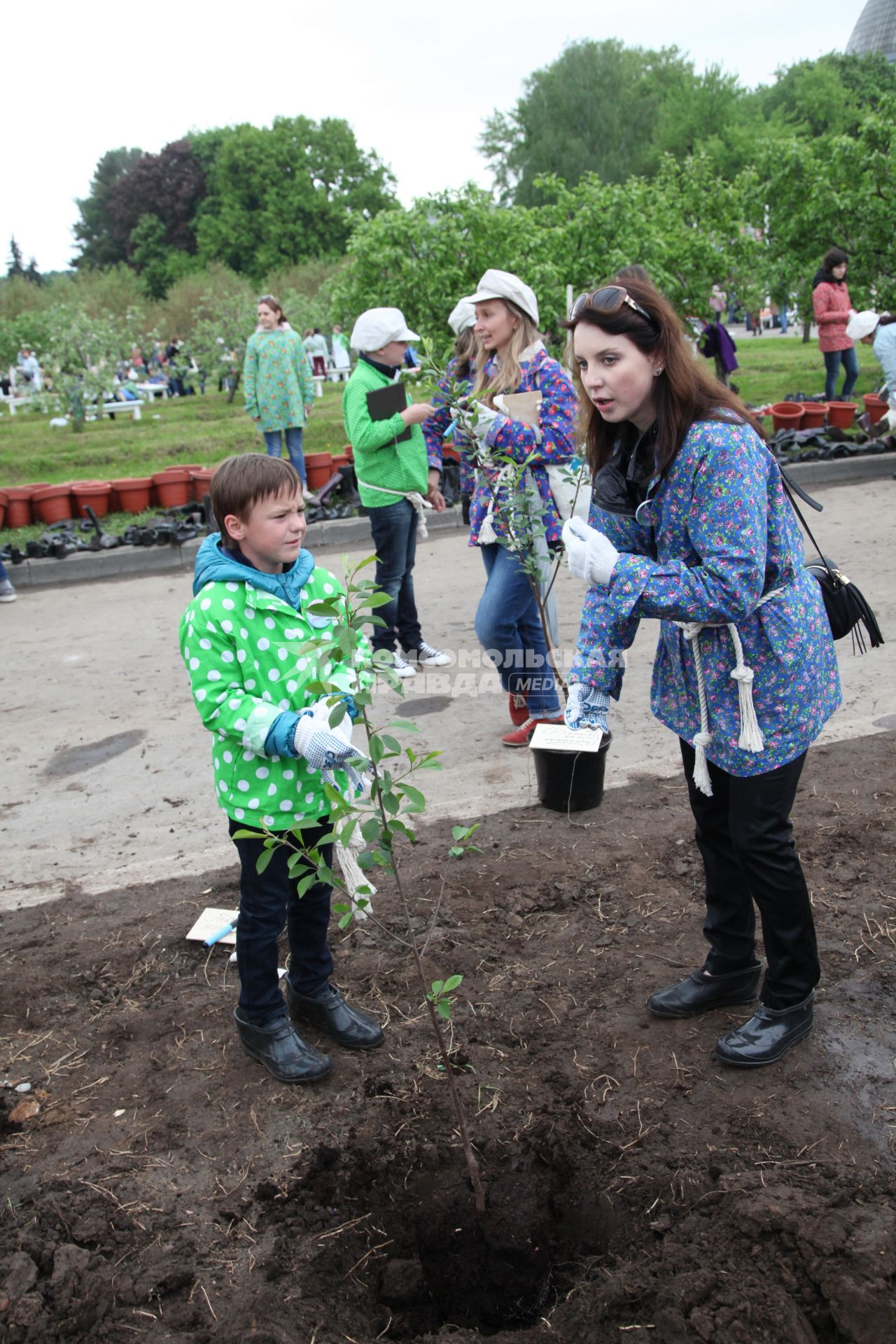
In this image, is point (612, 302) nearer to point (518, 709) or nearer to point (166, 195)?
point (518, 709)

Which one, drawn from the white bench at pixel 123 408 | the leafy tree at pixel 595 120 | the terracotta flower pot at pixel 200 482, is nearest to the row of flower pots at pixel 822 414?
the terracotta flower pot at pixel 200 482

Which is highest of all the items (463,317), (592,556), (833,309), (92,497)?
(833,309)

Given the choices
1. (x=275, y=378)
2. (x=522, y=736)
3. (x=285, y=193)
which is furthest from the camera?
(x=285, y=193)

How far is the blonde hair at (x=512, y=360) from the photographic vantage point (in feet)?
15.5

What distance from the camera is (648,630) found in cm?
709

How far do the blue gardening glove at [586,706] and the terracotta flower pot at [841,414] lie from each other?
10990 millimetres

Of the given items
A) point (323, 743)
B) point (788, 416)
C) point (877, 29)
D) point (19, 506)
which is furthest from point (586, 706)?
point (877, 29)

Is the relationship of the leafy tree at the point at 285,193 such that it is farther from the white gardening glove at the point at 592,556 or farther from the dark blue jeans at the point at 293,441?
the white gardening glove at the point at 592,556

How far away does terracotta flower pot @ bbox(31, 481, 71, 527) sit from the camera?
11.5m

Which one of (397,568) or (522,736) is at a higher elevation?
(397,568)

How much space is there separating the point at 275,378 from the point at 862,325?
6052mm

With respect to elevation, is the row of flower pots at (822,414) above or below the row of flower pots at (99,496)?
above

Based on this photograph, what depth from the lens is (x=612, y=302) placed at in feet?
7.80

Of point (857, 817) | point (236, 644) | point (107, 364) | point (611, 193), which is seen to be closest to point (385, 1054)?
point (236, 644)
